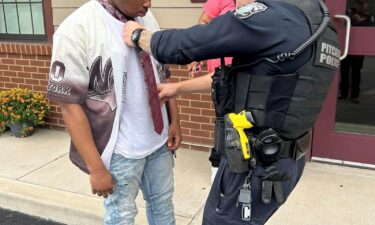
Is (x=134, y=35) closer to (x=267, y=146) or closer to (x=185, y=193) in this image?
(x=267, y=146)

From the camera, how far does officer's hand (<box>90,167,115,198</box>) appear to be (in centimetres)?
197

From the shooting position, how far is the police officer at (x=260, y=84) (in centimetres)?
154

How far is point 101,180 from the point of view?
6.48 ft

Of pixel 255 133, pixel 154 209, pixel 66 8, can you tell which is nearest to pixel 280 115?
pixel 255 133

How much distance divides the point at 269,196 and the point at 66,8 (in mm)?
3649

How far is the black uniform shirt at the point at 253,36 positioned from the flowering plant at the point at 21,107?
3561mm

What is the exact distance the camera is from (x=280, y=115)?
1.66 metres

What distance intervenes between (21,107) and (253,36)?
3860 mm

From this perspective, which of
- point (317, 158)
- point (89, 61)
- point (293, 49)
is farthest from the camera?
point (317, 158)

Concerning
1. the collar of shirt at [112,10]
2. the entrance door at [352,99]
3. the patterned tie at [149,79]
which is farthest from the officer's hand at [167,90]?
the entrance door at [352,99]

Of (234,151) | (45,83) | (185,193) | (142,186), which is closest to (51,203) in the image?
(185,193)

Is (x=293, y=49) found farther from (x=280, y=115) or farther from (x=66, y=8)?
(x=66, y=8)

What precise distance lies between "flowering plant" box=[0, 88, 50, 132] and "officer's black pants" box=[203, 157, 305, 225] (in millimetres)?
3433

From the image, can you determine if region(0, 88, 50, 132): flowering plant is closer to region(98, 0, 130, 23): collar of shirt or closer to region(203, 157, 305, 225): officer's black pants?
region(98, 0, 130, 23): collar of shirt
